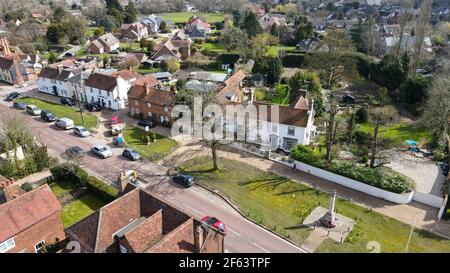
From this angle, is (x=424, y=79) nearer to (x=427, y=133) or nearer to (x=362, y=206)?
(x=427, y=133)

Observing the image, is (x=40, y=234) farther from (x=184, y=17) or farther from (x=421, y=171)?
(x=184, y=17)

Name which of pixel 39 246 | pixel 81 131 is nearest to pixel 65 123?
pixel 81 131

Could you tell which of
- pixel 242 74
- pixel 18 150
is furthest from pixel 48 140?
pixel 242 74

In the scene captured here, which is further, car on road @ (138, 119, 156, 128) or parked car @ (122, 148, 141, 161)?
car on road @ (138, 119, 156, 128)

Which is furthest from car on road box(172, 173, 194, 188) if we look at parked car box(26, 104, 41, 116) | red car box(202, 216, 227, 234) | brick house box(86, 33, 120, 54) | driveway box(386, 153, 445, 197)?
brick house box(86, 33, 120, 54)

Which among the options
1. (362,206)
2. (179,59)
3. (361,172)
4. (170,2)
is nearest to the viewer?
(362,206)

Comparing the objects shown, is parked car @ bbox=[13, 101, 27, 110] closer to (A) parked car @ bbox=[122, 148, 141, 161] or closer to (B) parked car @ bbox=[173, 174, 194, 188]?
(A) parked car @ bbox=[122, 148, 141, 161]

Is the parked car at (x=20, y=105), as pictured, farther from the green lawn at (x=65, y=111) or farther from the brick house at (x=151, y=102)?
the brick house at (x=151, y=102)
